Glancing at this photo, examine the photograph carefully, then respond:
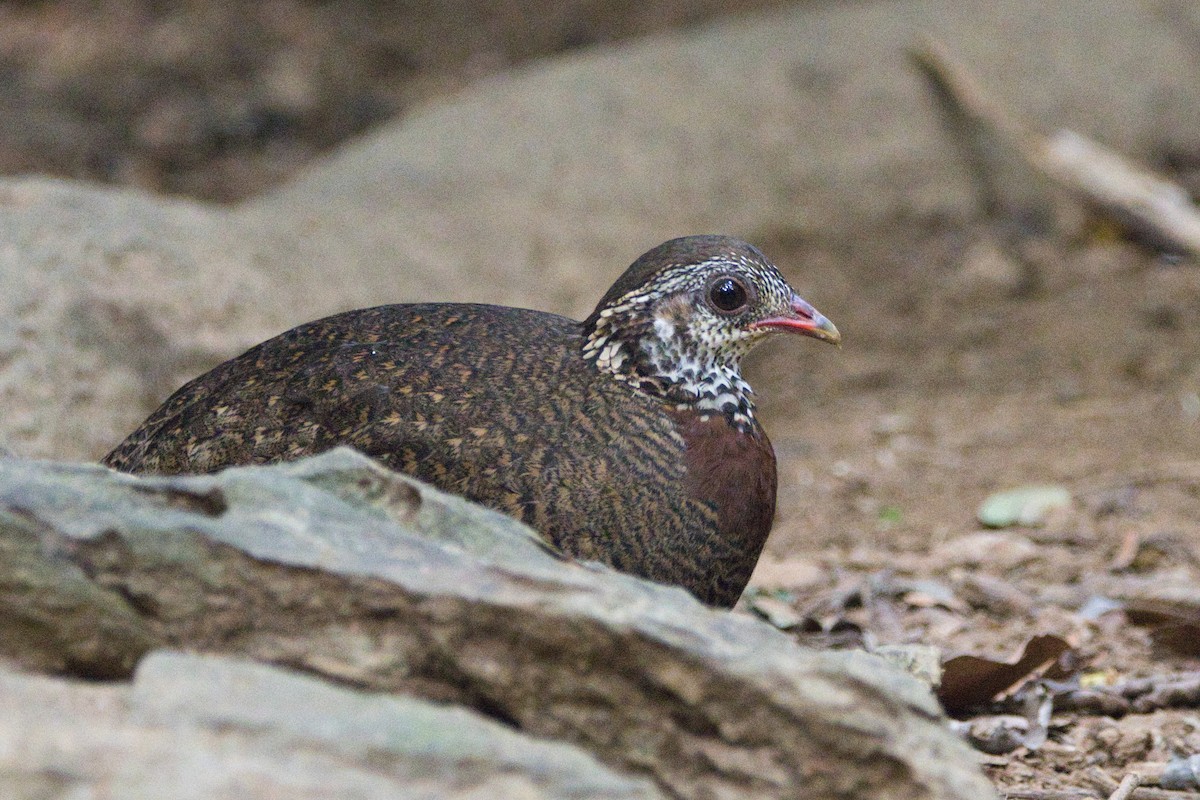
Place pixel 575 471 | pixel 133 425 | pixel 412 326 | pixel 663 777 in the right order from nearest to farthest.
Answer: pixel 663 777 → pixel 575 471 → pixel 412 326 → pixel 133 425

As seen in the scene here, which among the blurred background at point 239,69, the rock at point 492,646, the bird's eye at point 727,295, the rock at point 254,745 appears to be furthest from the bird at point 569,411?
the blurred background at point 239,69

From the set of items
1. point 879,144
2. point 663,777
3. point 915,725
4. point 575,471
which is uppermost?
point 879,144

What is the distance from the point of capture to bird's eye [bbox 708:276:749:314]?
3.62 metres

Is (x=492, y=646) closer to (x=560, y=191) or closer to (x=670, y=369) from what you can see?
(x=670, y=369)

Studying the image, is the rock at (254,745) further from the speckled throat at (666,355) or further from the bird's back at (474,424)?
the speckled throat at (666,355)

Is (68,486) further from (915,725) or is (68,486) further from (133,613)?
(915,725)

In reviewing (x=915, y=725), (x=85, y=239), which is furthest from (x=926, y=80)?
(x=915, y=725)

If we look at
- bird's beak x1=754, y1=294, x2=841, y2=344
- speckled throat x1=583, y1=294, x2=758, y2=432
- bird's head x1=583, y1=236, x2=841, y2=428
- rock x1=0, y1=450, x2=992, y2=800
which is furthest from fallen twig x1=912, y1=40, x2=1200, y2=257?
rock x1=0, y1=450, x2=992, y2=800

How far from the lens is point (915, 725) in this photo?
2.23 metres

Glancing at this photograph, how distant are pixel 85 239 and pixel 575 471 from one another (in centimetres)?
324

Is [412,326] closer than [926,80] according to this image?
Yes

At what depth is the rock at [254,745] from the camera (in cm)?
182

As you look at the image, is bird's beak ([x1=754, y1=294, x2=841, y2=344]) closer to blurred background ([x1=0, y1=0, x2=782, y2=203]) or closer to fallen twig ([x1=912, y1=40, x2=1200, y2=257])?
fallen twig ([x1=912, y1=40, x2=1200, y2=257])

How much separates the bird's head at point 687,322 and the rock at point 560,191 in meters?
2.60
